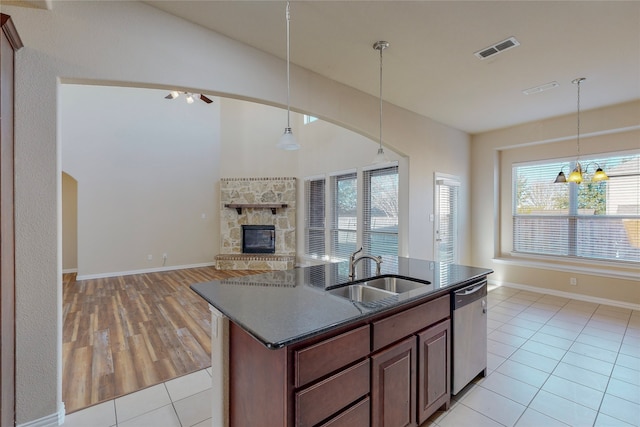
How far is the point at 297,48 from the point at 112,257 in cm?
619

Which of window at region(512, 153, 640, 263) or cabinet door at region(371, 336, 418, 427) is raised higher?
window at region(512, 153, 640, 263)

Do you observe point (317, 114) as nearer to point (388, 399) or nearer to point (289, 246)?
point (388, 399)

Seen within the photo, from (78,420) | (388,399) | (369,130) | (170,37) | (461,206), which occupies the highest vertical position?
(170,37)

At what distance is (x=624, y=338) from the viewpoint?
3.27 meters

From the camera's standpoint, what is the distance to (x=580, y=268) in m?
4.66

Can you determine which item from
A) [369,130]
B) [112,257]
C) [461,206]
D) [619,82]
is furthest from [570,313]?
[112,257]

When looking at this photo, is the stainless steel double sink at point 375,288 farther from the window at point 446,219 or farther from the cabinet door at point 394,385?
the window at point 446,219

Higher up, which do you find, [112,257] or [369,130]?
[369,130]

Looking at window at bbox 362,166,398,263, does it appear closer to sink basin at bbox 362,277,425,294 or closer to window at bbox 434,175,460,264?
window at bbox 434,175,460,264

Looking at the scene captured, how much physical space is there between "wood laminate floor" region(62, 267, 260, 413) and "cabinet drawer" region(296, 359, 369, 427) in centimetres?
190

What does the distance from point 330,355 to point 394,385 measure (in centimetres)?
59

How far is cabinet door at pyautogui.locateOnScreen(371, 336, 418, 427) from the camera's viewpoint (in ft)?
5.12

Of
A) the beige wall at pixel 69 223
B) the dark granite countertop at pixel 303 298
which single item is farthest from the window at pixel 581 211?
the beige wall at pixel 69 223

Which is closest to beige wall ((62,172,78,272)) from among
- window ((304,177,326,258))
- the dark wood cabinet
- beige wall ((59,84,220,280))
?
beige wall ((59,84,220,280))
